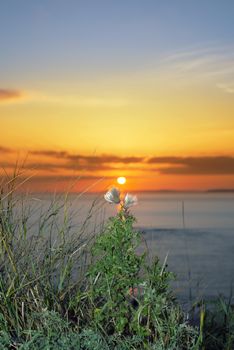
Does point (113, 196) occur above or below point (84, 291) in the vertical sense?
above

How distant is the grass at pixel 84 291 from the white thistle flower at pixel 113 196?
0.43ft

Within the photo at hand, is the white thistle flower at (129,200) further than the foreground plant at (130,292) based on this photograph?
Yes

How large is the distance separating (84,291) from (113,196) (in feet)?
2.91

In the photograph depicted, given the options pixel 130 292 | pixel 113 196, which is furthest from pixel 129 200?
pixel 130 292

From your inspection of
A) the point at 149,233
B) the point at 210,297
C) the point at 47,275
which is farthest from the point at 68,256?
the point at 210,297

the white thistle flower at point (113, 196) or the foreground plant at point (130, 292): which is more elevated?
the white thistle flower at point (113, 196)

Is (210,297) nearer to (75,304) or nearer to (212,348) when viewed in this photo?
(212,348)

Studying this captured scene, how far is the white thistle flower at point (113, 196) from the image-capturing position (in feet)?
18.9

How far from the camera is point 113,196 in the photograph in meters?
5.77

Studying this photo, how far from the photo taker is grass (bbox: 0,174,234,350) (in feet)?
17.7

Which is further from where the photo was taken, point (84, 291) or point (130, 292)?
point (84, 291)

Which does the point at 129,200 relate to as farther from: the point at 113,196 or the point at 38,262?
the point at 38,262

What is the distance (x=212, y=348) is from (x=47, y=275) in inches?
58.7

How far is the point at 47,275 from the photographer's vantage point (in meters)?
6.14
